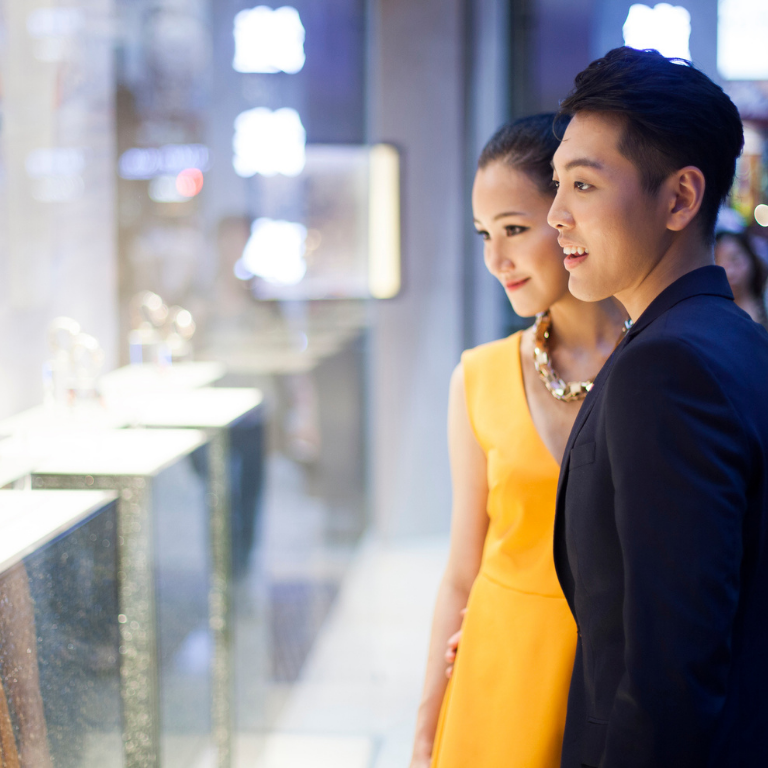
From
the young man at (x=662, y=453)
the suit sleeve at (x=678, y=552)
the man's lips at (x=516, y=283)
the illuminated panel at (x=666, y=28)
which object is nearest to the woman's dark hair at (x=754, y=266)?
the illuminated panel at (x=666, y=28)

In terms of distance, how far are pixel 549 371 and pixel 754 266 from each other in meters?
2.35

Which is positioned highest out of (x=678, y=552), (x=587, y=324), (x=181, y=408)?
(x=587, y=324)

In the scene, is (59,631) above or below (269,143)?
below

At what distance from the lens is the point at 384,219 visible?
4406 millimetres

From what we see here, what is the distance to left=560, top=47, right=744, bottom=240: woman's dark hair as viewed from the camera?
2.71 feet

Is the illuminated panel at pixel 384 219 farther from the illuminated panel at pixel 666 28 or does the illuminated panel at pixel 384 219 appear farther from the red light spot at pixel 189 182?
the red light spot at pixel 189 182

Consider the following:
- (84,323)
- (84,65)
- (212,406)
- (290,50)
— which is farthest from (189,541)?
(290,50)

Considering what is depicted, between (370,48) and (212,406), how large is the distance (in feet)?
9.07

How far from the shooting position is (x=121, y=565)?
147 centimetres

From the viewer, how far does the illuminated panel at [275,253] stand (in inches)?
113

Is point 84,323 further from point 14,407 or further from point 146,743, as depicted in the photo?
point 146,743

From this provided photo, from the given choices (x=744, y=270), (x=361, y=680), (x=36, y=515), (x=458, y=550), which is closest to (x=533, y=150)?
(x=458, y=550)

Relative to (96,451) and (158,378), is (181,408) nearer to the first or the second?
(158,378)

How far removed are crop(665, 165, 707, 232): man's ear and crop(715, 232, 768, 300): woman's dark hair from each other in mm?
2669
